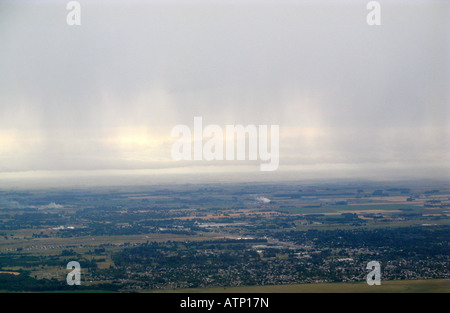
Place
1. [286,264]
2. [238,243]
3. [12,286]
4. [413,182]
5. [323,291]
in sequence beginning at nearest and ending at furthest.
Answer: [323,291] < [12,286] < [286,264] < [238,243] < [413,182]

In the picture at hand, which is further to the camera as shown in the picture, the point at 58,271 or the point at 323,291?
the point at 58,271

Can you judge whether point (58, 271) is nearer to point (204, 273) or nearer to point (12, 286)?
point (12, 286)

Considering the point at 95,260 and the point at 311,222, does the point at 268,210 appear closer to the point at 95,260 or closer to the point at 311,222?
the point at 311,222

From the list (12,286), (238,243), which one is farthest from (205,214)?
(12,286)

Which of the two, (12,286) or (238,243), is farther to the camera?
(238,243)

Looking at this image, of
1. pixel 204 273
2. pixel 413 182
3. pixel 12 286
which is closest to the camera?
pixel 12 286

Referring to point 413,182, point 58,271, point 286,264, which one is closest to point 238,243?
point 286,264
